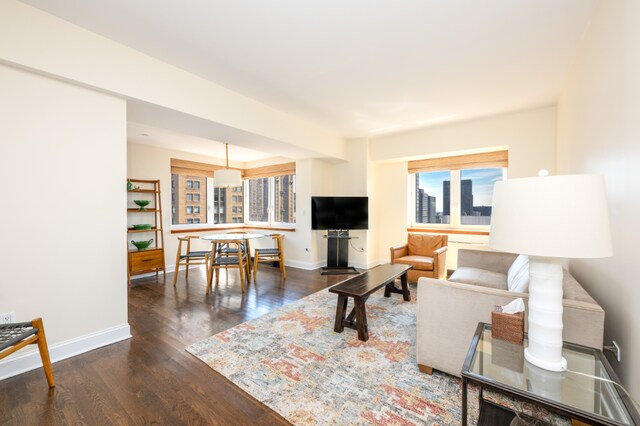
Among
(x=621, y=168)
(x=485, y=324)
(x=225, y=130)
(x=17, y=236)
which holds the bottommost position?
(x=485, y=324)

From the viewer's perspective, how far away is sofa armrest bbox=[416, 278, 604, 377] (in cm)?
172

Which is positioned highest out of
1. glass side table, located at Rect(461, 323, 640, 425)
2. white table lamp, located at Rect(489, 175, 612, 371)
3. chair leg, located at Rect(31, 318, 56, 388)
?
white table lamp, located at Rect(489, 175, 612, 371)

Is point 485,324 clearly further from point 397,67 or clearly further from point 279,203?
point 279,203

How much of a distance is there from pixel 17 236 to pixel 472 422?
328 cm

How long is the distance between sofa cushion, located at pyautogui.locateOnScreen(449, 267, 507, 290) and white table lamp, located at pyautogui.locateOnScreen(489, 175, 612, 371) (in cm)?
172

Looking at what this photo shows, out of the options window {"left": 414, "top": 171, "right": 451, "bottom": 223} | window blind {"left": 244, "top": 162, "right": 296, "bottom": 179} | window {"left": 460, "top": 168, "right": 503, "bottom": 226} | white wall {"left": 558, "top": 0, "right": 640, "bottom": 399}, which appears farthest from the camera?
window blind {"left": 244, "top": 162, "right": 296, "bottom": 179}

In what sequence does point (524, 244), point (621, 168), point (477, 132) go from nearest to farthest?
point (524, 244) < point (621, 168) < point (477, 132)

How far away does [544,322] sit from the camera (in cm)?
114

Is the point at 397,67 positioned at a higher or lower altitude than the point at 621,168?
higher

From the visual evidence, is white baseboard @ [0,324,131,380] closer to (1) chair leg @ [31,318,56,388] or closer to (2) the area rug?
(1) chair leg @ [31,318,56,388]

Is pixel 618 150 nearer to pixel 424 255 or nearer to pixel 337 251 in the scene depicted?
pixel 424 255

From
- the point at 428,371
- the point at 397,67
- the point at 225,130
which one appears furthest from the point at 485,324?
the point at 225,130

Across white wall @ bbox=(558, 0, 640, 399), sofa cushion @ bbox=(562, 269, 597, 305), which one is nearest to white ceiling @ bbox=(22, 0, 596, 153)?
white wall @ bbox=(558, 0, 640, 399)

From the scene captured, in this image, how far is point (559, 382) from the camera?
1.09m
